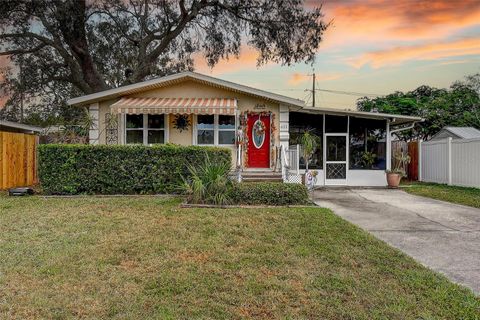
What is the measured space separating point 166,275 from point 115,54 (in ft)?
73.3

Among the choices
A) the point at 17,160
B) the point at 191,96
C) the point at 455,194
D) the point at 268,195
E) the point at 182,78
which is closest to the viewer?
the point at 268,195

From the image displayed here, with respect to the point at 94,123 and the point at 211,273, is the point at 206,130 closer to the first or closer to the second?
the point at 94,123

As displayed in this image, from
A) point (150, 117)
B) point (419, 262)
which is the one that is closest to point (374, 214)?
point (419, 262)

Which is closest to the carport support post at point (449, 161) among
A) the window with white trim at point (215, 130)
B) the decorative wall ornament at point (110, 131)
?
the window with white trim at point (215, 130)

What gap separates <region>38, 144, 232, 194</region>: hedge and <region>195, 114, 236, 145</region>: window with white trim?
12.8ft

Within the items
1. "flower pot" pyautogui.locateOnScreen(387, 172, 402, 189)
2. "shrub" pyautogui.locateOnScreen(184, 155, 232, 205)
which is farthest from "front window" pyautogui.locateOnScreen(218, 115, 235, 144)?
"flower pot" pyautogui.locateOnScreen(387, 172, 402, 189)

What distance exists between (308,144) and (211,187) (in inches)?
244

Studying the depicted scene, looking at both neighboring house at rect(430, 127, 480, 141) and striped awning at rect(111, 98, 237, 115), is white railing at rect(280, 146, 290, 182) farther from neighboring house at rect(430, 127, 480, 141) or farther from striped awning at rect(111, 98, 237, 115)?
neighboring house at rect(430, 127, 480, 141)

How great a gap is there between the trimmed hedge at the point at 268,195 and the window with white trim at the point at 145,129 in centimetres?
666

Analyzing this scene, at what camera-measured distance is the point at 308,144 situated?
14.9 metres

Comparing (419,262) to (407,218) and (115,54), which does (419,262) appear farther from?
(115,54)

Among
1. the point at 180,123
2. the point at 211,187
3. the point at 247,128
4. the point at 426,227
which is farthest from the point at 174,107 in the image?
the point at 426,227

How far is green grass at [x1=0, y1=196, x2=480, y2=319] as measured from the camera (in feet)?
12.0

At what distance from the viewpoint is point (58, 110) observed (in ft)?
89.6
